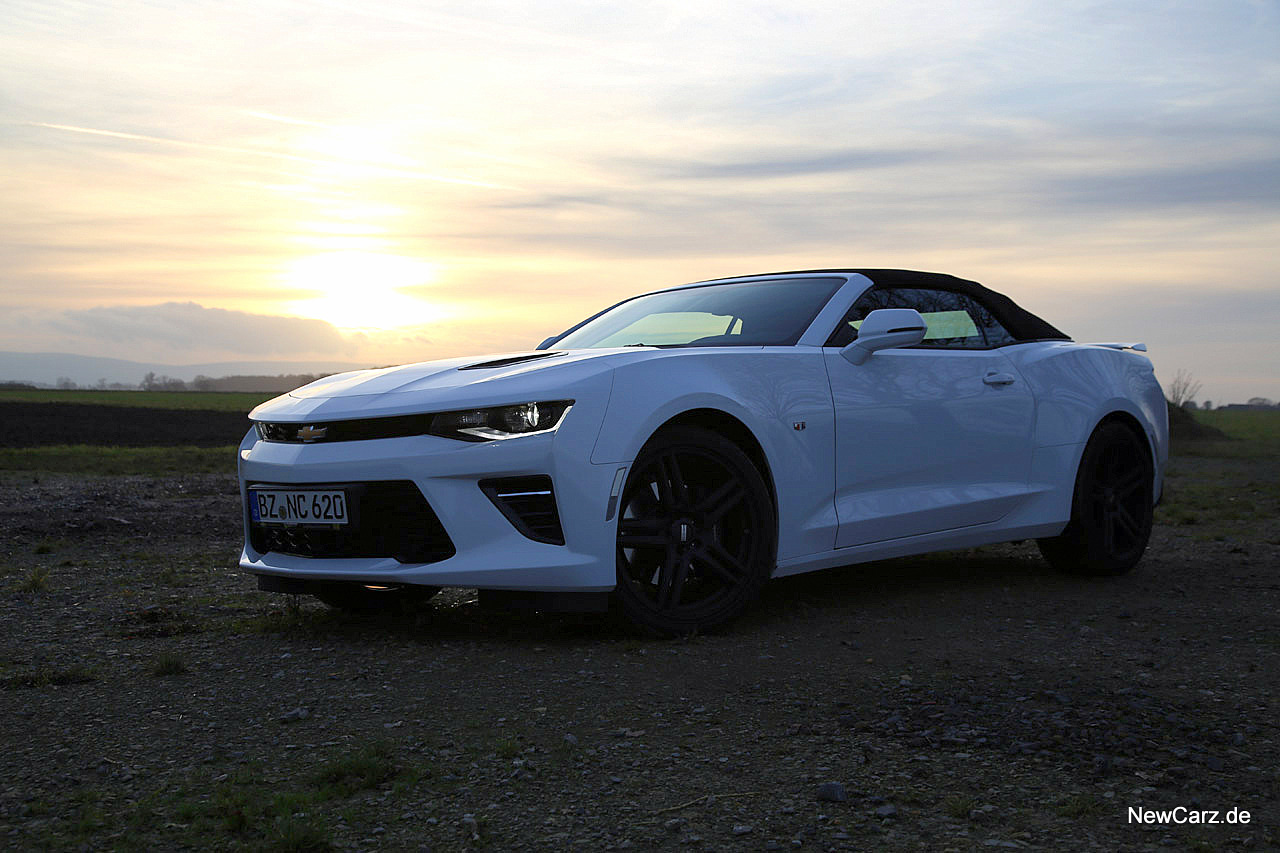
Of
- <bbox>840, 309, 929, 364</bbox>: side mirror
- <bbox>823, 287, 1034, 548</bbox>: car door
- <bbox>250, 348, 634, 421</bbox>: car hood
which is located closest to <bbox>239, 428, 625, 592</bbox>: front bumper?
<bbox>250, 348, 634, 421</bbox>: car hood

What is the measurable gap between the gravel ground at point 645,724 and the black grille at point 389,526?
385mm

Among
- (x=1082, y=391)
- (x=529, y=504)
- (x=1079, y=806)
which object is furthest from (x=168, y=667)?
(x=1082, y=391)

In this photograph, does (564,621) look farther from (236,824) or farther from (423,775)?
(236,824)

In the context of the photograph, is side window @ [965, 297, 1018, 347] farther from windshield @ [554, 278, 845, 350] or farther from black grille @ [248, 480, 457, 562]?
black grille @ [248, 480, 457, 562]

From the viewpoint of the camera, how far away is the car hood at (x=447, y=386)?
13.4 ft

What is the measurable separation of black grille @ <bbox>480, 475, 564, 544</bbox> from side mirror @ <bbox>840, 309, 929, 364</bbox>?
5.24 feet

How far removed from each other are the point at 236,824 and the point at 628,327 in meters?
3.39

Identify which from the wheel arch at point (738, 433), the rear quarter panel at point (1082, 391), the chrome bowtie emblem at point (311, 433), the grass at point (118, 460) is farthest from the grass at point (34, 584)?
the grass at point (118, 460)

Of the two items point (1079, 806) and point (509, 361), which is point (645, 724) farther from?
point (509, 361)

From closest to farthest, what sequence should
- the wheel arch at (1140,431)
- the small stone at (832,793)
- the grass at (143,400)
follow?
the small stone at (832,793)
the wheel arch at (1140,431)
the grass at (143,400)

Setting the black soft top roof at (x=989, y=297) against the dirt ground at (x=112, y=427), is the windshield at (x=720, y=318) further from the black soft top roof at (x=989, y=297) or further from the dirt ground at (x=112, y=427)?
the dirt ground at (x=112, y=427)

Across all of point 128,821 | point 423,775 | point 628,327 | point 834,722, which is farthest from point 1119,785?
point 628,327

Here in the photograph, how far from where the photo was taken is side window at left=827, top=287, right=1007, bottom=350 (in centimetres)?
530

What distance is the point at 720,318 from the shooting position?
17.2ft
